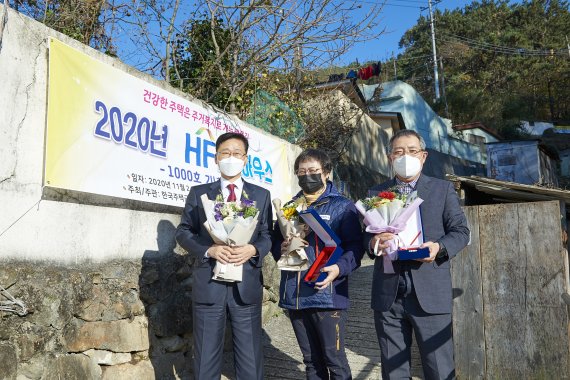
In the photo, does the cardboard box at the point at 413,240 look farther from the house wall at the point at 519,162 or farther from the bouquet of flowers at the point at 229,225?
the house wall at the point at 519,162

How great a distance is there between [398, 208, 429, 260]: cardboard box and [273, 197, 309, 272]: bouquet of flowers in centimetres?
70

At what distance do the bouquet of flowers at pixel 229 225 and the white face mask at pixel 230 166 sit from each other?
0.93 ft

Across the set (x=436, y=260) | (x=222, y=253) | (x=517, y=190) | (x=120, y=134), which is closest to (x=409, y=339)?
(x=436, y=260)

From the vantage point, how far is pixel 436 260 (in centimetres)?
298

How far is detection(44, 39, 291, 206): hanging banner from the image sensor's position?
344 cm

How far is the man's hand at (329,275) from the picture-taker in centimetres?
319

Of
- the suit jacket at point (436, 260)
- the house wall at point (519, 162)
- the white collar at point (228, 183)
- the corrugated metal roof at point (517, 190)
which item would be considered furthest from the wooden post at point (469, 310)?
the house wall at point (519, 162)

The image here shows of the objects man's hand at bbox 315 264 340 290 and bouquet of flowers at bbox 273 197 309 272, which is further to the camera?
bouquet of flowers at bbox 273 197 309 272

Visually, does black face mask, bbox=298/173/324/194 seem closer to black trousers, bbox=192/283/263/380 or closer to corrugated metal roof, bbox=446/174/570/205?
black trousers, bbox=192/283/263/380

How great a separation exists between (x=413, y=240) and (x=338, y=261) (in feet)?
1.84

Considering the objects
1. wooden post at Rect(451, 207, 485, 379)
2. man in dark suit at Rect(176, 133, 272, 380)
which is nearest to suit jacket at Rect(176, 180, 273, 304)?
man in dark suit at Rect(176, 133, 272, 380)

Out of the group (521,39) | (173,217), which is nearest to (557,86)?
(521,39)

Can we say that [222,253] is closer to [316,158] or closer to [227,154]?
[227,154]

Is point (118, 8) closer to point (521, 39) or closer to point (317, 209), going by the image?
point (317, 209)
